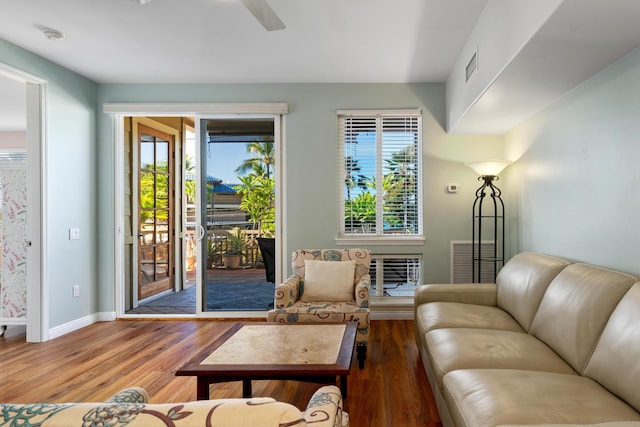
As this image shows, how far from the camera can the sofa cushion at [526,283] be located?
2445mm

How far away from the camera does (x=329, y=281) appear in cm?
349

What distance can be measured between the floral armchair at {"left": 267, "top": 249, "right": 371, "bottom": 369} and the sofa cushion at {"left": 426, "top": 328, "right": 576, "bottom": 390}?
31.0 inches

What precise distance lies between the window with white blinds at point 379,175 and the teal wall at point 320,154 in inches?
5.5

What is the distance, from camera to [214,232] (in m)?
4.61

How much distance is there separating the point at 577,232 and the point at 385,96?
247cm

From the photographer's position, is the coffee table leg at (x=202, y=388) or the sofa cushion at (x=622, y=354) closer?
the sofa cushion at (x=622, y=354)

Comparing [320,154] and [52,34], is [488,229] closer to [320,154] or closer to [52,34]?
[320,154]

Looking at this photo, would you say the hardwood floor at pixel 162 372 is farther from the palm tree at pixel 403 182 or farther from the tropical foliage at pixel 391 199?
the palm tree at pixel 403 182

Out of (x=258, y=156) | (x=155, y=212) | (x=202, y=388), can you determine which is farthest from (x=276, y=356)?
(x=155, y=212)

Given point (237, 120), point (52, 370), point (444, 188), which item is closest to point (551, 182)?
point (444, 188)

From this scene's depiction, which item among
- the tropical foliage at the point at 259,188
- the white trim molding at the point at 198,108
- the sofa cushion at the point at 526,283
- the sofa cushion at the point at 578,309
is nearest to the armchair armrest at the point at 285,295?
the tropical foliage at the point at 259,188

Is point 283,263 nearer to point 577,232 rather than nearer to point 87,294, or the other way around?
point 87,294

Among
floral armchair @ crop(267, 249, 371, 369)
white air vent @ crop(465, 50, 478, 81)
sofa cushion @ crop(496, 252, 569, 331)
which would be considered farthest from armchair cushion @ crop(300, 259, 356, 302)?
white air vent @ crop(465, 50, 478, 81)

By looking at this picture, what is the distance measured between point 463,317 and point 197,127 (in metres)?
3.42
